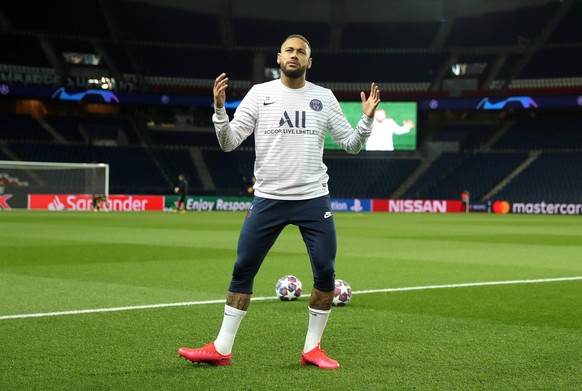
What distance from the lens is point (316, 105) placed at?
6.32m

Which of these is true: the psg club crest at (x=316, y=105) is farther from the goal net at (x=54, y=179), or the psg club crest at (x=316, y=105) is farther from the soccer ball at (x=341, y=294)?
the goal net at (x=54, y=179)

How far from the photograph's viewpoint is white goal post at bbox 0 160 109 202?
45.6m

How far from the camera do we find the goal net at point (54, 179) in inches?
1793

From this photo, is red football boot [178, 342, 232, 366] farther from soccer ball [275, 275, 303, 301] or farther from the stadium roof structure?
the stadium roof structure

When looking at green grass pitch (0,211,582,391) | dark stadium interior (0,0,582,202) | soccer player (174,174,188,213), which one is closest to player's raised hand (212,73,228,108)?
green grass pitch (0,211,582,391)

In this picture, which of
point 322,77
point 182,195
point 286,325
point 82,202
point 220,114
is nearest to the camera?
point 220,114

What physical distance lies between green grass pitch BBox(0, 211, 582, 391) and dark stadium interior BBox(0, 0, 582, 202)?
42.4 metres

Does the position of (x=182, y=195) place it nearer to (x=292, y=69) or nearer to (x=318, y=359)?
(x=292, y=69)

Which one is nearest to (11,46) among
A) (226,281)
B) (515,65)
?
(515,65)

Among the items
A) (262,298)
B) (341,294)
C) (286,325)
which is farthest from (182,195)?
(286,325)

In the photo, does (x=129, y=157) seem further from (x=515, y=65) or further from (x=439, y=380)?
(x=439, y=380)

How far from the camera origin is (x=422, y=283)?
11.9 m

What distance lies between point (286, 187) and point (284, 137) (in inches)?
15.1

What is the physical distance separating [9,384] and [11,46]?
57968 mm
